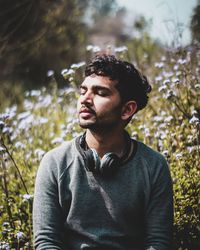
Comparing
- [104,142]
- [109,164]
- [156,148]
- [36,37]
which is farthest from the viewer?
[36,37]

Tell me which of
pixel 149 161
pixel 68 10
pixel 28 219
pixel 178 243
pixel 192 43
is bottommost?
pixel 178 243

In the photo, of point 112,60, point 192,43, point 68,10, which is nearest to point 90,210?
point 112,60

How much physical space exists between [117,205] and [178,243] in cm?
88

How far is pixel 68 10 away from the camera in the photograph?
9.56 metres

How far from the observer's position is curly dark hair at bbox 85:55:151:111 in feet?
8.36

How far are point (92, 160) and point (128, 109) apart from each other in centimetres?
41

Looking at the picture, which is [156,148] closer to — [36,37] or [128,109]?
[128,109]

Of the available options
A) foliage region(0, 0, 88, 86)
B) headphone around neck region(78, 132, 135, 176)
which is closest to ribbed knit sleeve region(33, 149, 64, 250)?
headphone around neck region(78, 132, 135, 176)

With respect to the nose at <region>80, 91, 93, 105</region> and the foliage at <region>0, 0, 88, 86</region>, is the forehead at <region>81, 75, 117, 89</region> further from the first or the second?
the foliage at <region>0, 0, 88, 86</region>

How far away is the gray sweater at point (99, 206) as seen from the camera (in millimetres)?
2457

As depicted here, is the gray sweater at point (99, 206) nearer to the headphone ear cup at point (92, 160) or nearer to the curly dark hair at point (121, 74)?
the headphone ear cup at point (92, 160)

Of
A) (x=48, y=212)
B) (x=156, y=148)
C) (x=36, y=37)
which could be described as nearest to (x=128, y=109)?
(x=48, y=212)

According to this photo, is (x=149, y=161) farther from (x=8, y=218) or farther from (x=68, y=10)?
(x=68, y=10)

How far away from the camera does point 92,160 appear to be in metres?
2.45
